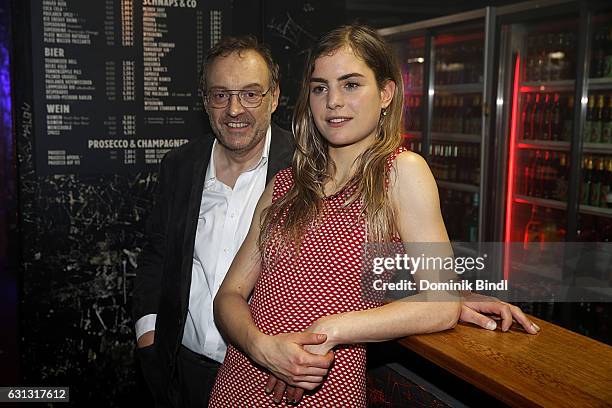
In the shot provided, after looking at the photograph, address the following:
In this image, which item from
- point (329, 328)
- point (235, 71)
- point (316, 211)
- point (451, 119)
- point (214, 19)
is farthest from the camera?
point (451, 119)

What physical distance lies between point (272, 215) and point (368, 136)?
12.3 inches

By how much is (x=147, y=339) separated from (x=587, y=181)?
3084 mm

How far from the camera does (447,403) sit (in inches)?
66.6

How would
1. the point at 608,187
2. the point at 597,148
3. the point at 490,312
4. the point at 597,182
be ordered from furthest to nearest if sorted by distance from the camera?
the point at 597,182 < the point at 608,187 < the point at 597,148 < the point at 490,312

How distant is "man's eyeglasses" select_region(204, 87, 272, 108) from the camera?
2197mm

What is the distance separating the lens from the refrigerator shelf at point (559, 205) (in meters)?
3.90

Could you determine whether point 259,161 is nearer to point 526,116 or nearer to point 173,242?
point 173,242

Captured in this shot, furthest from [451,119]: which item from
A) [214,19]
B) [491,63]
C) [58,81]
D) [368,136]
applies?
[368,136]

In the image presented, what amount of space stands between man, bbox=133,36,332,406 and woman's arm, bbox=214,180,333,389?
1.34 feet

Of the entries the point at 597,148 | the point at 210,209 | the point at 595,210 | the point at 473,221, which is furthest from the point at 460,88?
the point at 210,209

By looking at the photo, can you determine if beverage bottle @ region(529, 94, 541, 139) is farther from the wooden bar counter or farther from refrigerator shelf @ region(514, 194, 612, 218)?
the wooden bar counter

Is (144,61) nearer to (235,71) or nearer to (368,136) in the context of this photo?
(235,71)

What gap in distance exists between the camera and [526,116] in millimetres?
4652

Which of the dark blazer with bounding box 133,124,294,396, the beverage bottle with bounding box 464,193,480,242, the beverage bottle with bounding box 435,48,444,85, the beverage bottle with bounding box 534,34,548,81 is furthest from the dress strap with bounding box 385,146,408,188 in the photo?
the beverage bottle with bounding box 435,48,444,85
